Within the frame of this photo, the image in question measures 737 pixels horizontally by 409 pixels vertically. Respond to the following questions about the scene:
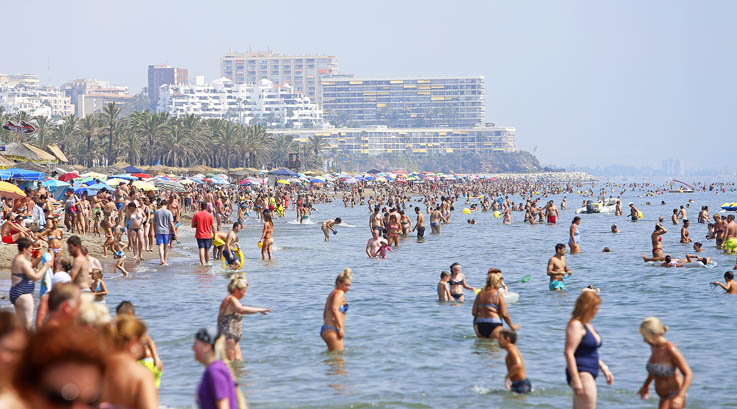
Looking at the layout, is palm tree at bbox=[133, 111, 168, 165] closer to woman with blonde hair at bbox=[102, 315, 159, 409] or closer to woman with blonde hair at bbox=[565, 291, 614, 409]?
woman with blonde hair at bbox=[565, 291, 614, 409]

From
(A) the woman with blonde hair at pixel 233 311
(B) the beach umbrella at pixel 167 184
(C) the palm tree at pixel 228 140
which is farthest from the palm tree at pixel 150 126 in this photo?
(A) the woman with blonde hair at pixel 233 311

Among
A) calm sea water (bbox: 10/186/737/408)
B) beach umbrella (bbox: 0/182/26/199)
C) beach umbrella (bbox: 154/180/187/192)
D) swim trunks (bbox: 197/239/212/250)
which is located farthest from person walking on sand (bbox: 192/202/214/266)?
beach umbrella (bbox: 154/180/187/192)

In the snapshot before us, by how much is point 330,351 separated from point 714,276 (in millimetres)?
14058

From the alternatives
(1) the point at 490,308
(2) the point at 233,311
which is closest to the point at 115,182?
(1) the point at 490,308

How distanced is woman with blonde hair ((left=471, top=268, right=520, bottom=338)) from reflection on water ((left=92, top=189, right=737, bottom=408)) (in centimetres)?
31

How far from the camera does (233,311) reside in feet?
31.6

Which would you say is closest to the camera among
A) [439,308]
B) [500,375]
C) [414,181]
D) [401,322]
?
[500,375]

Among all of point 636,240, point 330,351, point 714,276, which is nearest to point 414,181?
point 636,240

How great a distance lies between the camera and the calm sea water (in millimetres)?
10055

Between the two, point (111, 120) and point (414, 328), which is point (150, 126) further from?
point (414, 328)

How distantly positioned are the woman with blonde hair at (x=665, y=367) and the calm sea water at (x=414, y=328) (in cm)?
222

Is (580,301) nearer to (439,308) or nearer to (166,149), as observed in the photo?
(439,308)

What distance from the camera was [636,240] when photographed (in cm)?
3703

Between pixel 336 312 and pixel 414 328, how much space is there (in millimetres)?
3830
